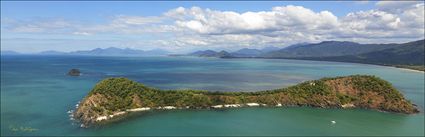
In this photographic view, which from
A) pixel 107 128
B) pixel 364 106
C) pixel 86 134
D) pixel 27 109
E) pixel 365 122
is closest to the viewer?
pixel 86 134

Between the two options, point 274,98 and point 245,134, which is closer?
point 245,134

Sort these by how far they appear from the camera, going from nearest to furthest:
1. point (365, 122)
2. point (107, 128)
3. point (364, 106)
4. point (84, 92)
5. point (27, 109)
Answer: point (107, 128), point (365, 122), point (27, 109), point (364, 106), point (84, 92)

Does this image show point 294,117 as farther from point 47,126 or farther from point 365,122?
point 47,126

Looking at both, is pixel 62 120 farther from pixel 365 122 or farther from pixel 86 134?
pixel 365 122

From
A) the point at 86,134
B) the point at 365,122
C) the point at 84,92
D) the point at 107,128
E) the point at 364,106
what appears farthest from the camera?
the point at 84,92

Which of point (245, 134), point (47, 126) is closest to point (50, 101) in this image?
point (47, 126)

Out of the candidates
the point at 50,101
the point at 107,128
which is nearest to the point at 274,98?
the point at 107,128
